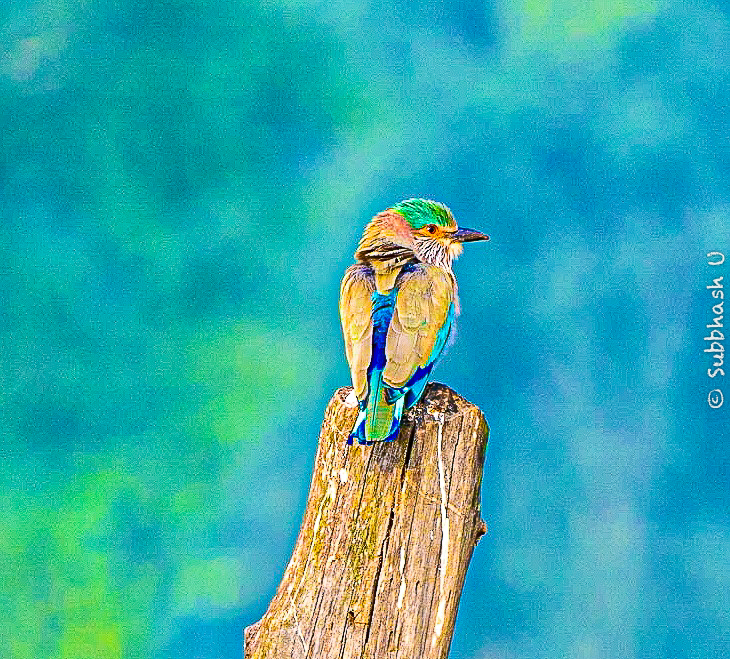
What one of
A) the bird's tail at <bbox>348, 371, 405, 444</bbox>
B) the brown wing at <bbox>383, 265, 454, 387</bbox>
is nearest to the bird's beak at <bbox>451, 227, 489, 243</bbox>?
the brown wing at <bbox>383, 265, 454, 387</bbox>

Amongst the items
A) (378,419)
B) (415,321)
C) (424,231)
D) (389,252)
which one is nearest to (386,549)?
(378,419)

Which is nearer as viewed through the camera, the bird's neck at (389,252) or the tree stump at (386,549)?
the tree stump at (386,549)

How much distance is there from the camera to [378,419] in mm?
2270

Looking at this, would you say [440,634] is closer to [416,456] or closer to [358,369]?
[416,456]

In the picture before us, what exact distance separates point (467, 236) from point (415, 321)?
55 centimetres

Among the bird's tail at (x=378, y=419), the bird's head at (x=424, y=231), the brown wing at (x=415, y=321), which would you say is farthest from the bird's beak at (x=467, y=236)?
the bird's tail at (x=378, y=419)

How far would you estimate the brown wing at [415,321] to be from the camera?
2.42 meters

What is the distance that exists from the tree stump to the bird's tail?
0.02 meters

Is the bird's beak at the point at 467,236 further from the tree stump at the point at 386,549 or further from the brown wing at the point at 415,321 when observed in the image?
the tree stump at the point at 386,549

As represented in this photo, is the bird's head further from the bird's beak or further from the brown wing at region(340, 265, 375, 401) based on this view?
the brown wing at region(340, 265, 375, 401)

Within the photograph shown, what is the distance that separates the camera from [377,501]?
2211 mm

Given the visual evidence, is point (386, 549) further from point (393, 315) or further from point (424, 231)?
point (424, 231)

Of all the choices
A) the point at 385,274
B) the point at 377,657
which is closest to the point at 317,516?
the point at 377,657

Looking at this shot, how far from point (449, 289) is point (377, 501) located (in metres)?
0.66
